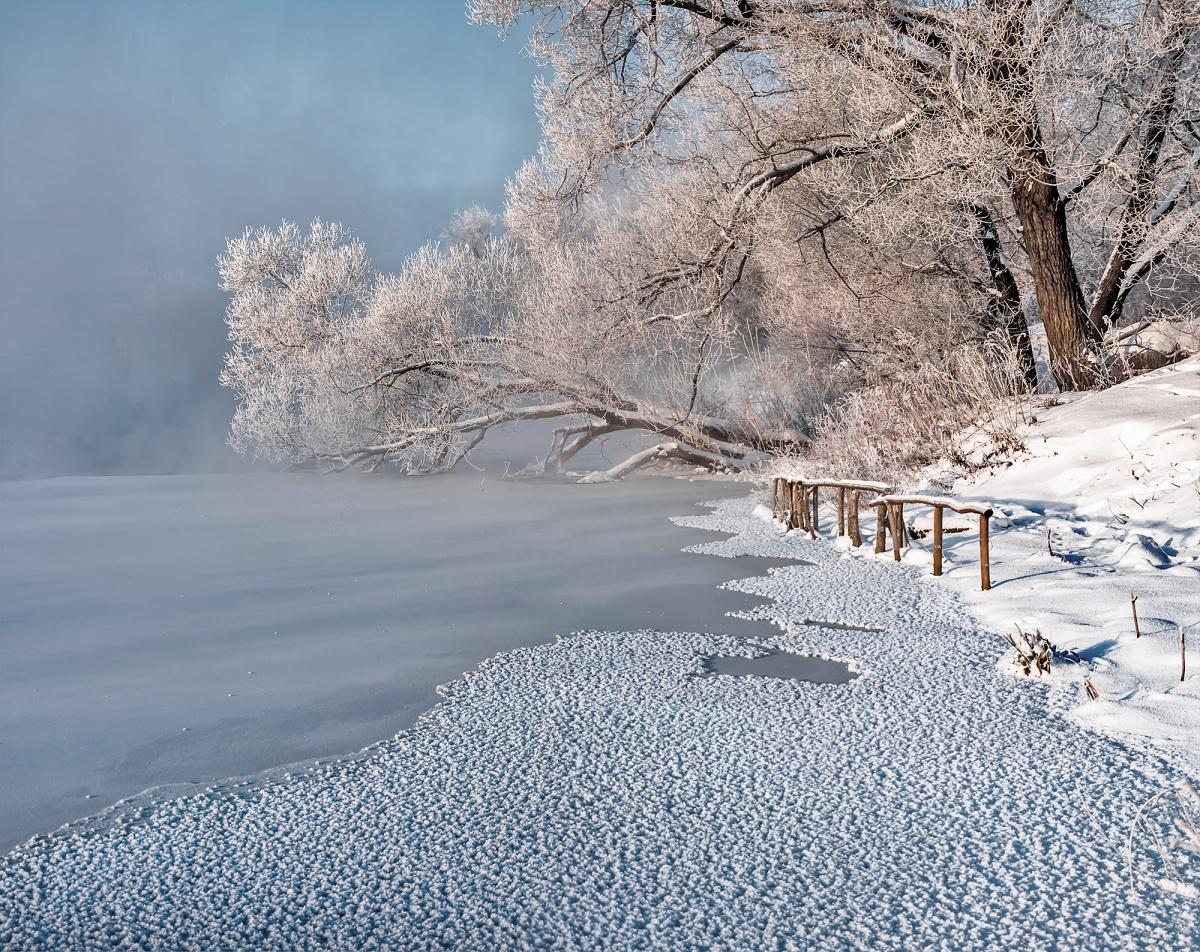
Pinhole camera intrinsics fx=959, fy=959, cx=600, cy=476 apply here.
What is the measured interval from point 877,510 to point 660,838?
616 cm

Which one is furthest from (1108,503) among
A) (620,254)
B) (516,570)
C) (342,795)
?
(620,254)

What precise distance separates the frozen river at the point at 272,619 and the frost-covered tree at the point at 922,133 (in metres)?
4.74

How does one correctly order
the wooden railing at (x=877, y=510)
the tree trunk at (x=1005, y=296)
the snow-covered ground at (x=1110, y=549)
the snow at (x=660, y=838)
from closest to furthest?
the snow at (x=660, y=838), the snow-covered ground at (x=1110, y=549), the wooden railing at (x=877, y=510), the tree trunk at (x=1005, y=296)

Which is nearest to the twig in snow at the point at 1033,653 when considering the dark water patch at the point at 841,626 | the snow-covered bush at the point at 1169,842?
the dark water patch at the point at 841,626

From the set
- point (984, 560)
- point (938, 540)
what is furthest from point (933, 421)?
point (984, 560)

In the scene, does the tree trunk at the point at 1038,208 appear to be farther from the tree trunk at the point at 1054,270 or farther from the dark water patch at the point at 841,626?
the dark water patch at the point at 841,626

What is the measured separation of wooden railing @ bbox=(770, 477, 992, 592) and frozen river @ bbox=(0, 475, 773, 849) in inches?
45.8

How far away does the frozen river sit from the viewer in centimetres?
421

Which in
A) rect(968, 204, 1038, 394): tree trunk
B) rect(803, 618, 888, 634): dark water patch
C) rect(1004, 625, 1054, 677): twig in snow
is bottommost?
rect(803, 618, 888, 634): dark water patch

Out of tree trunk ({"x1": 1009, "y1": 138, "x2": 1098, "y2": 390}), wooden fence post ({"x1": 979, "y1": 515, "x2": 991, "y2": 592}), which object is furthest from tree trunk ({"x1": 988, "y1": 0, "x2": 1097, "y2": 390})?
wooden fence post ({"x1": 979, "y1": 515, "x2": 991, "y2": 592})

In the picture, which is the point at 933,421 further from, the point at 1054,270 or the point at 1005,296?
the point at 1005,296

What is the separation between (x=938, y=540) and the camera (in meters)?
7.39

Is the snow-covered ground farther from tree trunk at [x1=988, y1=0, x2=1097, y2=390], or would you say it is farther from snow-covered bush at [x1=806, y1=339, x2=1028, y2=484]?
tree trunk at [x1=988, y1=0, x2=1097, y2=390]

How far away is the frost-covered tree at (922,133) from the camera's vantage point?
999 centimetres
